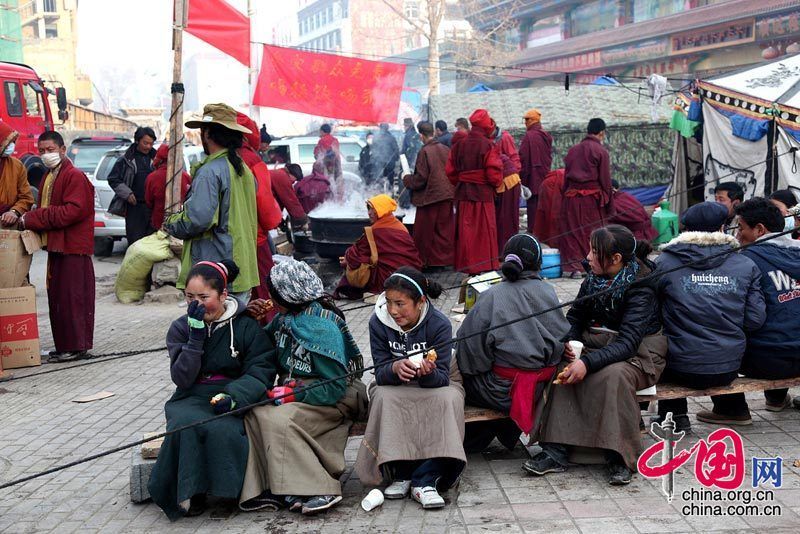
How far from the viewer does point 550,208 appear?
11328 millimetres

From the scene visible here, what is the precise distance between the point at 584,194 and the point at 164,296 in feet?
16.9

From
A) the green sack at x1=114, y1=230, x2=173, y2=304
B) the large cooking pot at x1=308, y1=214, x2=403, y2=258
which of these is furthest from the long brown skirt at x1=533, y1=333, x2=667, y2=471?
the green sack at x1=114, y1=230, x2=173, y2=304

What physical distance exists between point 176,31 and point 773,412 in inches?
245

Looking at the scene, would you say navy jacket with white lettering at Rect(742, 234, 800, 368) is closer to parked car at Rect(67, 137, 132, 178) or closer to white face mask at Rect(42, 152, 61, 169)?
white face mask at Rect(42, 152, 61, 169)

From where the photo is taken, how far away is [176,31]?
27.1 feet

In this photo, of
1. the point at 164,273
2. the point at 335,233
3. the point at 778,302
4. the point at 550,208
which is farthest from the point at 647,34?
the point at 778,302

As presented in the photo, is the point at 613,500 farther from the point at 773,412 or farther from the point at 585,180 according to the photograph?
the point at 585,180

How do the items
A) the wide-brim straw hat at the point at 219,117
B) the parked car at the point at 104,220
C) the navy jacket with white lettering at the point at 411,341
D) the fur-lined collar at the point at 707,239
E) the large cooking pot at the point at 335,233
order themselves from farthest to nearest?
1. the parked car at the point at 104,220
2. the large cooking pot at the point at 335,233
3. the wide-brim straw hat at the point at 219,117
4. the fur-lined collar at the point at 707,239
5. the navy jacket with white lettering at the point at 411,341

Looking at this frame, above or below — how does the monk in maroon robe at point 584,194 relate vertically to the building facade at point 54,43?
below

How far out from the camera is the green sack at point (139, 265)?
32.3 ft

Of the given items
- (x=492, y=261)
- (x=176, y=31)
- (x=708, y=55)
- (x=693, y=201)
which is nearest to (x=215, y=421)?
(x=176, y=31)

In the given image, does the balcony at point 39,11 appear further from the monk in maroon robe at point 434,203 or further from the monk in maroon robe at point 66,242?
the monk in maroon robe at point 66,242

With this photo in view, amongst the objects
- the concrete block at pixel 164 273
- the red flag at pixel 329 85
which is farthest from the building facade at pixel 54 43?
the concrete block at pixel 164 273

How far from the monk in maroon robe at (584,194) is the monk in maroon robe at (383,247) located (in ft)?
7.52
